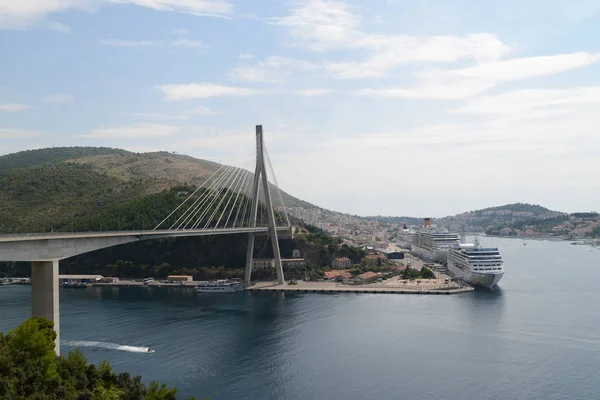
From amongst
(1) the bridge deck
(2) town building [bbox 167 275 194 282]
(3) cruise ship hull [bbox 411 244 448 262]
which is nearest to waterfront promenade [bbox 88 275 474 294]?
(2) town building [bbox 167 275 194 282]

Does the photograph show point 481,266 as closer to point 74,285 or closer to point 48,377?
point 74,285

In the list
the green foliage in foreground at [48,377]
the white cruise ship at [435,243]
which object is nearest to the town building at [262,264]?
the white cruise ship at [435,243]

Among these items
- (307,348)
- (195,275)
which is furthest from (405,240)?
(307,348)

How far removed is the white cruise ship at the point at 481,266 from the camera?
36.8 m

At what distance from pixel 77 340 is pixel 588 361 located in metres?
19.2

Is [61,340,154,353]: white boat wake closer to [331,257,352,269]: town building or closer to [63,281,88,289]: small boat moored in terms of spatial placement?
[63,281,88,289]: small boat moored

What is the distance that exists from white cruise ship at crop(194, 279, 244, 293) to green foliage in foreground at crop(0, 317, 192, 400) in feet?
74.2

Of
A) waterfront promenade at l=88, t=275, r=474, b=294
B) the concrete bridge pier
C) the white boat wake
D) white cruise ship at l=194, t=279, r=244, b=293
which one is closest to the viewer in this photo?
the concrete bridge pier

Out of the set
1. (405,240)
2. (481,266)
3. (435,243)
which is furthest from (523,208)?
(481,266)

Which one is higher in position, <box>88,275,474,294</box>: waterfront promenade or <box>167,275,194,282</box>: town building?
<box>167,275,194,282</box>: town building

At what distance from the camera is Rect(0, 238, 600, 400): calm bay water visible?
1720 cm

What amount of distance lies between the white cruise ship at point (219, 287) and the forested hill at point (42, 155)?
196 feet

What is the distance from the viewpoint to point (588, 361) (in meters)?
19.5

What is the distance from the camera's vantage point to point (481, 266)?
3750 cm
